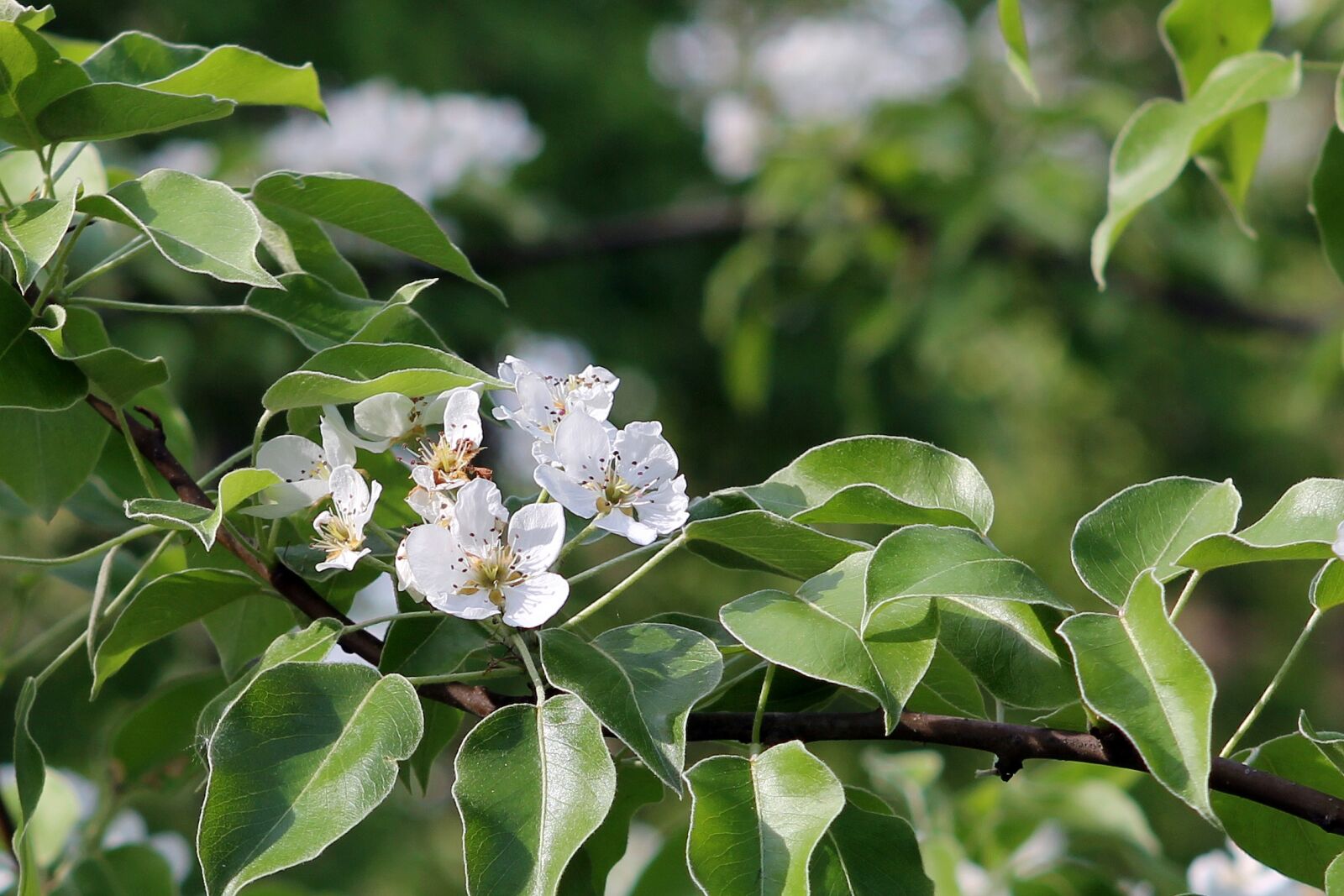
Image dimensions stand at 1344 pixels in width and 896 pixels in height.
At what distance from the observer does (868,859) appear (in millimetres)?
646

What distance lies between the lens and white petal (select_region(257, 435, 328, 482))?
0.69 metres

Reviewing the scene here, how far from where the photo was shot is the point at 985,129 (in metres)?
3.17

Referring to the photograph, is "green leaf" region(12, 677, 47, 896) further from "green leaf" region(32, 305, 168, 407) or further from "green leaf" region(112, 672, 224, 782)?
"green leaf" region(112, 672, 224, 782)

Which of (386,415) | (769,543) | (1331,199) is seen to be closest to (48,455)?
(386,415)

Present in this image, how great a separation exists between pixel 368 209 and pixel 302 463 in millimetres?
160

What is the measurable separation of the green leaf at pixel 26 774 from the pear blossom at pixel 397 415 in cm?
22

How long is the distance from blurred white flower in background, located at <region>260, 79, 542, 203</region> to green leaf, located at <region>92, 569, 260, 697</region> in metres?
2.36

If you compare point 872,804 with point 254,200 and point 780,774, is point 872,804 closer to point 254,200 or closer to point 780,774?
point 780,774

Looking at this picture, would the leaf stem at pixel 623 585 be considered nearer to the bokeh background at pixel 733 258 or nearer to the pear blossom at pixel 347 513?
the pear blossom at pixel 347 513

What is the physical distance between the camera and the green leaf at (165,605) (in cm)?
66

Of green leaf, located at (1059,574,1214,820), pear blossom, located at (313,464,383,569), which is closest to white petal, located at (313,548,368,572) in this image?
pear blossom, located at (313,464,383,569)

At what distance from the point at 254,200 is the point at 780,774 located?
438 mm

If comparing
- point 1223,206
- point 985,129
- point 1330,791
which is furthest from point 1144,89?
point 1330,791

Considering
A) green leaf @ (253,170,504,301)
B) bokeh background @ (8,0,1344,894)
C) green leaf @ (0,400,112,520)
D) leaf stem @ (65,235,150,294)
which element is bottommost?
bokeh background @ (8,0,1344,894)
